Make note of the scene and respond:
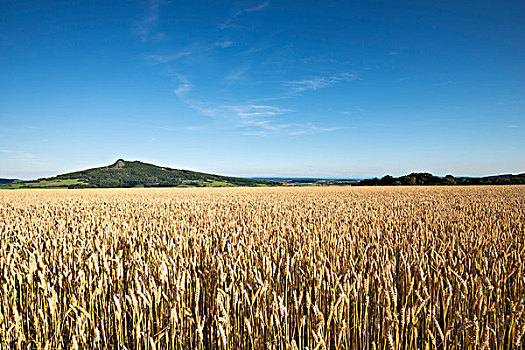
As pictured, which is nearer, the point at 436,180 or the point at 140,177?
the point at 436,180

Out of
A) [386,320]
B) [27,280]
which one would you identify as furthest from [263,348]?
[27,280]

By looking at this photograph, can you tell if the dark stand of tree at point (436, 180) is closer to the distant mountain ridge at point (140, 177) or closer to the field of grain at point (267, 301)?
the distant mountain ridge at point (140, 177)

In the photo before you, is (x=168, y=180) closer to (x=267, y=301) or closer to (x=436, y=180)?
(x=436, y=180)

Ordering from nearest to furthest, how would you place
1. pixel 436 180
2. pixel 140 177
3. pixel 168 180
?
1. pixel 436 180
2. pixel 168 180
3. pixel 140 177

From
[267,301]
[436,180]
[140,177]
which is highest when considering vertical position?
[140,177]

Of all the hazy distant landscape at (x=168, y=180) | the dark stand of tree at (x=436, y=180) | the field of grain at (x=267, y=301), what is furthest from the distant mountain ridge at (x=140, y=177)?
Answer: the field of grain at (x=267, y=301)

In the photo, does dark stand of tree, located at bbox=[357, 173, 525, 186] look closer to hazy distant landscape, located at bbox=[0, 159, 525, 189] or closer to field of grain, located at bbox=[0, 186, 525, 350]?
hazy distant landscape, located at bbox=[0, 159, 525, 189]

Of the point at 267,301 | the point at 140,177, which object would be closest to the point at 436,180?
the point at 267,301

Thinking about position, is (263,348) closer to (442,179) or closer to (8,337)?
(8,337)

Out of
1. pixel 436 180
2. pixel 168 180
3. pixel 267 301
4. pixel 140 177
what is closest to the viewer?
pixel 267 301

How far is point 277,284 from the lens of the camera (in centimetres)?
287

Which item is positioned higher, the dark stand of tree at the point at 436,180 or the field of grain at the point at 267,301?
the dark stand of tree at the point at 436,180

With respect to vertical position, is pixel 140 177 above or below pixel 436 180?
above

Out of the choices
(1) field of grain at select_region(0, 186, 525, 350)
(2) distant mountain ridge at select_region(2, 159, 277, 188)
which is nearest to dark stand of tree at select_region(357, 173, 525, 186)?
(2) distant mountain ridge at select_region(2, 159, 277, 188)
